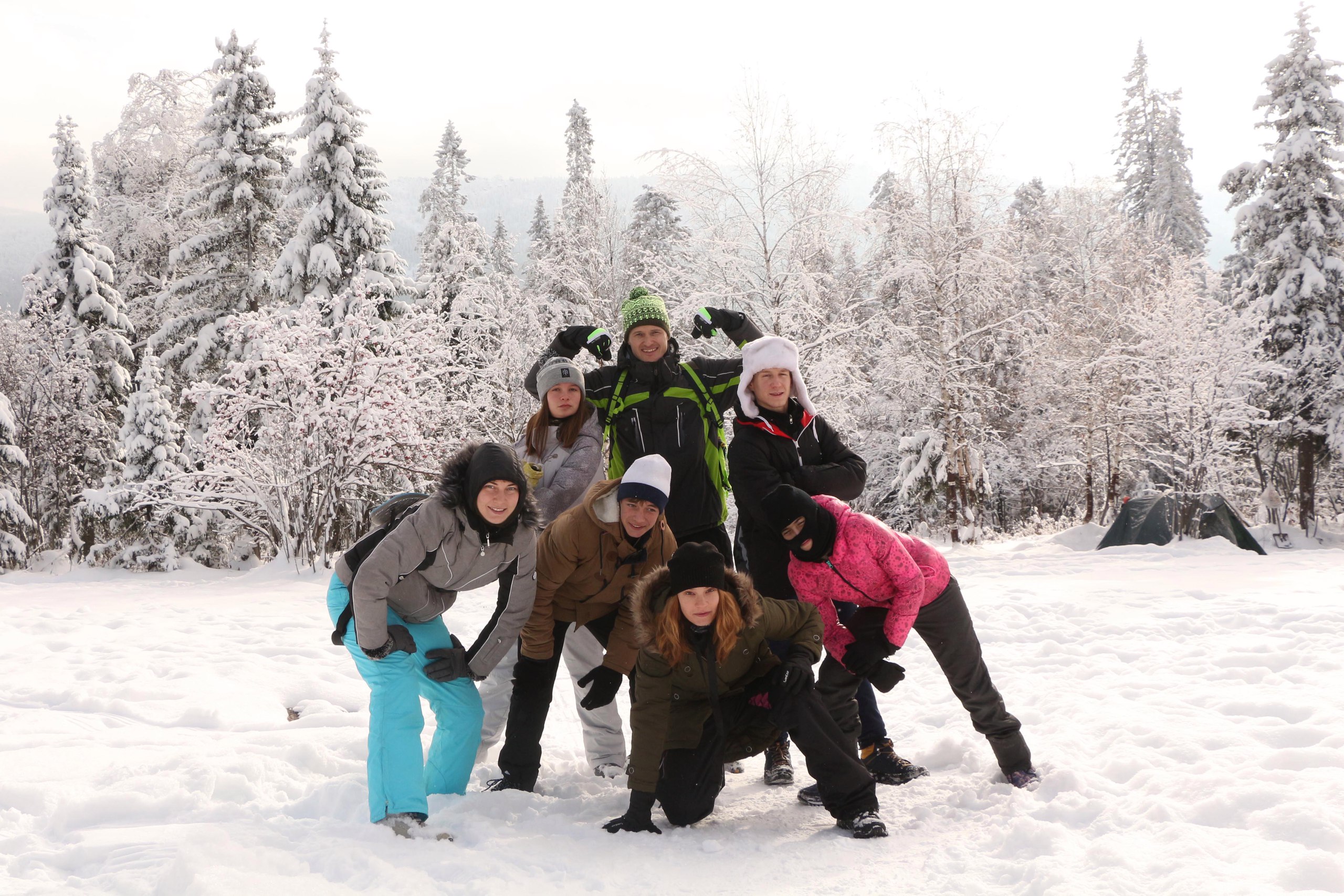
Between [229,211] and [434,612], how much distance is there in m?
17.9

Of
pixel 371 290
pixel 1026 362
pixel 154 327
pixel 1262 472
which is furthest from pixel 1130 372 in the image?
pixel 154 327

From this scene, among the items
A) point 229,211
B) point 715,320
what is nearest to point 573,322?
point 229,211

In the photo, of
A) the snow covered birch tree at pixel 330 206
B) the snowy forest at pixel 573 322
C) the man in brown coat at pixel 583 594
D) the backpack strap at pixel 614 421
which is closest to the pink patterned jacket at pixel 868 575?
the man in brown coat at pixel 583 594

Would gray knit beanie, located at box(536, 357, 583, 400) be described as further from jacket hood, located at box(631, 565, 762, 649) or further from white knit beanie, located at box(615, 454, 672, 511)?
jacket hood, located at box(631, 565, 762, 649)

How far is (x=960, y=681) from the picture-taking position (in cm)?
378

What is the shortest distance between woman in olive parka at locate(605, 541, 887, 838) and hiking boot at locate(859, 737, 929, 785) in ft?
2.10

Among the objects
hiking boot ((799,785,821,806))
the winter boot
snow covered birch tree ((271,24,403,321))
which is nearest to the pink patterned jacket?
hiking boot ((799,785,821,806))

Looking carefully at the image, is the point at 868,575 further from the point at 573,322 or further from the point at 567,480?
the point at 573,322

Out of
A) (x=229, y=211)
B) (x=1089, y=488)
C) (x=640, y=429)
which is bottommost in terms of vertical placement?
(x=1089, y=488)

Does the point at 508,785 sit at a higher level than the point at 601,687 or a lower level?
lower

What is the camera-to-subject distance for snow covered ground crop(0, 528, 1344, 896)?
2914 millimetres

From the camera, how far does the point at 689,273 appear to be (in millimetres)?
14836

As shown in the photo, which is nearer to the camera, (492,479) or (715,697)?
(492,479)

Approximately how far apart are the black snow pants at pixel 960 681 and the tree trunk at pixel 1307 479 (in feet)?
64.0
